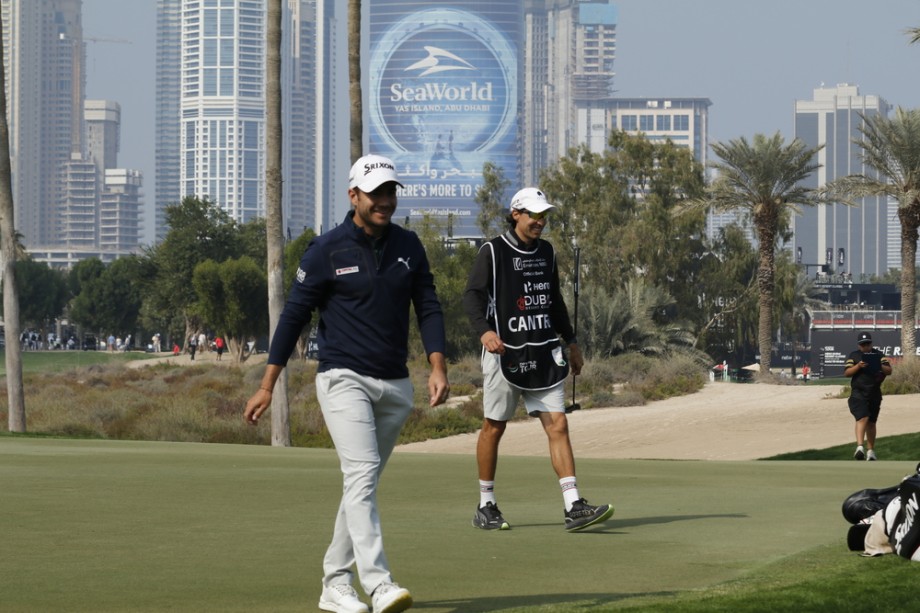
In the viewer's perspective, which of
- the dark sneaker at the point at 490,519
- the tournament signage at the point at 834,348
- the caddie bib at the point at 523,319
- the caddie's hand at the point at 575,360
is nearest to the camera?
the dark sneaker at the point at 490,519

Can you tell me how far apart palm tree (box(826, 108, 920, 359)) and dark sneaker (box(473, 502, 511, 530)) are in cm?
4230

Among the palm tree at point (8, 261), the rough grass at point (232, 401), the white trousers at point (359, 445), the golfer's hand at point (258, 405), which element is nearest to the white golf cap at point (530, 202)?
the white trousers at point (359, 445)

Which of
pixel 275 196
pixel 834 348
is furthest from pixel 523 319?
pixel 834 348

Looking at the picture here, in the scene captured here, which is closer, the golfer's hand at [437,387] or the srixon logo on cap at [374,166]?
the srixon logo on cap at [374,166]

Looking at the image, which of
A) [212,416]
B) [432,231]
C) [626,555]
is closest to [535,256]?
[626,555]

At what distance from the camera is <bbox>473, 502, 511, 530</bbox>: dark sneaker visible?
29.6 feet

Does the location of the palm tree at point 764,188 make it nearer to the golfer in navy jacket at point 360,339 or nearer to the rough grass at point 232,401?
the rough grass at point 232,401

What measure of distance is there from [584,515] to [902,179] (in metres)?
45.2

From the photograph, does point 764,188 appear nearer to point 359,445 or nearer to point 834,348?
point 834,348

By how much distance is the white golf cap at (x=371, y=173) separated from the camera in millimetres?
6492

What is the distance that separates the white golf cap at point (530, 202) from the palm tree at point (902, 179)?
42053 millimetres

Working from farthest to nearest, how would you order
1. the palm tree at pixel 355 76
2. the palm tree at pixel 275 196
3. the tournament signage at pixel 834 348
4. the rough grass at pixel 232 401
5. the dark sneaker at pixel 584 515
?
the tournament signage at pixel 834 348 < the rough grass at pixel 232 401 < the palm tree at pixel 355 76 < the palm tree at pixel 275 196 < the dark sneaker at pixel 584 515

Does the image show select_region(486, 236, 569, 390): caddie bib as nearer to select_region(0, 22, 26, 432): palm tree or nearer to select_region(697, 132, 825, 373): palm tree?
select_region(0, 22, 26, 432): palm tree

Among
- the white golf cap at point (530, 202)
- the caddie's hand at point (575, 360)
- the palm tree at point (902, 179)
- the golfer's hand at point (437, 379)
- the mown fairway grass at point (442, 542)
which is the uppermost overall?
the palm tree at point (902, 179)
